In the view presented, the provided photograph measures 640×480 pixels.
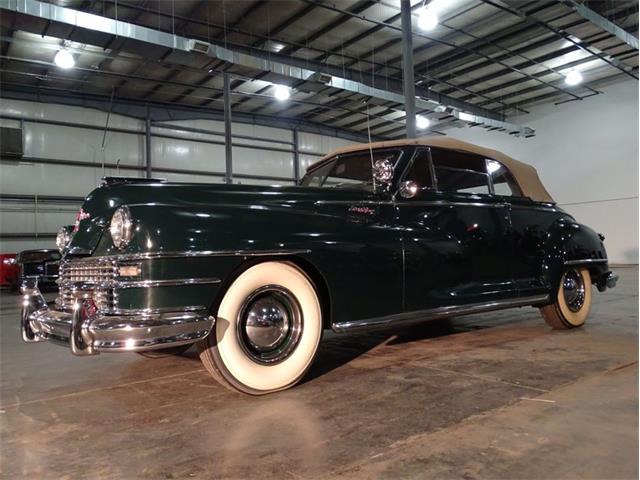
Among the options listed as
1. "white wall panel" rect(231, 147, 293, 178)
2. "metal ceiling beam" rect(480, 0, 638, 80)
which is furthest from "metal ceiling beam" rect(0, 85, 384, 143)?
"metal ceiling beam" rect(480, 0, 638, 80)

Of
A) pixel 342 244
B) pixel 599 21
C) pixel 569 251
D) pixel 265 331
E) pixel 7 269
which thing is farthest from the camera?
pixel 7 269

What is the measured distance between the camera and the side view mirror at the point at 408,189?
343 cm

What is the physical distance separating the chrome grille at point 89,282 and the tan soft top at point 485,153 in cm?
225

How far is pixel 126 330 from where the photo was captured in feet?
7.75

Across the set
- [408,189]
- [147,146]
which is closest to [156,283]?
[408,189]

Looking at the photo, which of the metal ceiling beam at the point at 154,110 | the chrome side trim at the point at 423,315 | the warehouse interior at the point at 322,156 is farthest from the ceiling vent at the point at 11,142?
the chrome side trim at the point at 423,315

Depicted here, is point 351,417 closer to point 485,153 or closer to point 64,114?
point 485,153

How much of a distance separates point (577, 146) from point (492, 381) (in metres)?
18.0

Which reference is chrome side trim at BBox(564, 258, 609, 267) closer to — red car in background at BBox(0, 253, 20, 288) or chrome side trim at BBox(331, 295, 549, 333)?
chrome side trim at BBox(331, 295, 549, 333)

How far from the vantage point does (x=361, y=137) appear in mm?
22422

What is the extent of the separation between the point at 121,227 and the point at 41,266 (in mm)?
1232

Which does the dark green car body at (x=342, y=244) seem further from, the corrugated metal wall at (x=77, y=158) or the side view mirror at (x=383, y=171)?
the corrugated metal wall at (x=77, y=158)

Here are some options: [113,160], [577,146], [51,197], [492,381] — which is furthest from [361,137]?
[492,381]

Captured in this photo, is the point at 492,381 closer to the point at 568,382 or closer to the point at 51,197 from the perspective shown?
the point at 568,382
